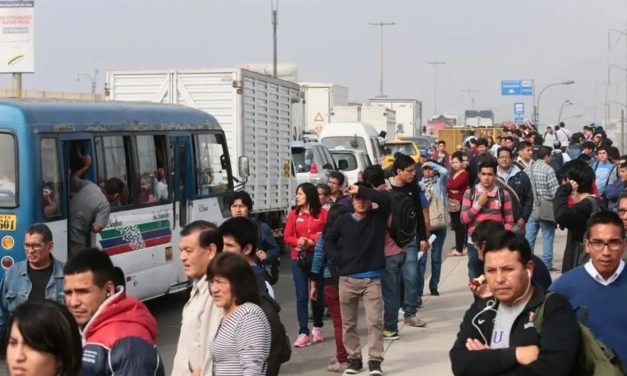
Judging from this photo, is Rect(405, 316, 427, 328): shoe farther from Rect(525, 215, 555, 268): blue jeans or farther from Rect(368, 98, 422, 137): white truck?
Rect(368, 98, 422, 137): white truck

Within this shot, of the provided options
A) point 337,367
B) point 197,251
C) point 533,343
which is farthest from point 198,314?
point 337,367

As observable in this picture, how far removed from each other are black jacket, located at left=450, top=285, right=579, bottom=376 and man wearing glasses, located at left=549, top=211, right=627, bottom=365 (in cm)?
65

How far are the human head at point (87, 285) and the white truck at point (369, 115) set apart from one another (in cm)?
3751

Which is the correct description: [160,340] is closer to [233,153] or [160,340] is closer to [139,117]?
[139,117]

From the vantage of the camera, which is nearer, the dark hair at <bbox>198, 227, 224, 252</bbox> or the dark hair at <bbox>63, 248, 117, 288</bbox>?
the dark hair at <bbox>63, 248, 117, 288</bbox>

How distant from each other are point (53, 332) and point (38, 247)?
481 cm

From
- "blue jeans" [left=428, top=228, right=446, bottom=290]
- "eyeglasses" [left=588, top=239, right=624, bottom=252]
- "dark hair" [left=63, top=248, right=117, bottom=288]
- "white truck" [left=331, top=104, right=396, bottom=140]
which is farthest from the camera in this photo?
"white truck" [left=331, top=104, right=396, bottom=140]

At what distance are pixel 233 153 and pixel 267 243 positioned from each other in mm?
8756

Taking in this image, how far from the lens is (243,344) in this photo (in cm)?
520

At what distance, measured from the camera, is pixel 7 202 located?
1079 cm

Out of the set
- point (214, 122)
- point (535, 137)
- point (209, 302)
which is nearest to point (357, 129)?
point (535, 137)

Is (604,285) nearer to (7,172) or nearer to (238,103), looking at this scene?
(7,172)

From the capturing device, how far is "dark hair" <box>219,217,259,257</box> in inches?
248

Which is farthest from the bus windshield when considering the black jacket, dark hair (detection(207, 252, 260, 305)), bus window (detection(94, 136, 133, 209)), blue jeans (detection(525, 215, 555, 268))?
blue jeans (detection(525, 215, 555, 268))
